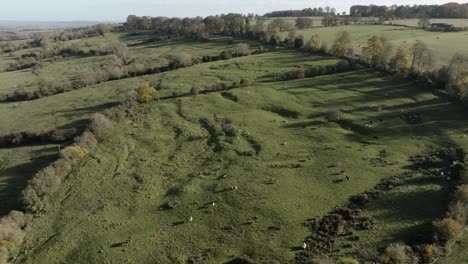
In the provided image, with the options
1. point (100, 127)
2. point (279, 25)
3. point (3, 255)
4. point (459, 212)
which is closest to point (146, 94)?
point (100, 127)

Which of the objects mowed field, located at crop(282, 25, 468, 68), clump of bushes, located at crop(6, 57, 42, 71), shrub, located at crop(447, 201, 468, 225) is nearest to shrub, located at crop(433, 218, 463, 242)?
shrub, located at crop(447, 201, 468, 225)

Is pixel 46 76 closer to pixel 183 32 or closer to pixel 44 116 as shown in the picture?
pixel 44 116

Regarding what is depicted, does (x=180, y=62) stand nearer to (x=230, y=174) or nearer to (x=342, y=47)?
(x=342, y=47)

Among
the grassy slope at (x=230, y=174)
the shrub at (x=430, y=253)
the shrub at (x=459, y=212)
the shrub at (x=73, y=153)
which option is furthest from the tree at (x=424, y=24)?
the shrub at (x=73, y=153)

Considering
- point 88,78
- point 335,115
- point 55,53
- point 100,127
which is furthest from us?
point 55,53

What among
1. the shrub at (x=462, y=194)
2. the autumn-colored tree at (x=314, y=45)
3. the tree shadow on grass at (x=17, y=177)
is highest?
the autumn-colored tree at (x=314, y=45)

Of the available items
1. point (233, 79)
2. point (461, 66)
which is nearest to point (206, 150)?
point (233, 79)

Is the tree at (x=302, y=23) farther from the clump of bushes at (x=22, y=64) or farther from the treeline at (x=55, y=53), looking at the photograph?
the clump of bushes at (x=22, y=64)
